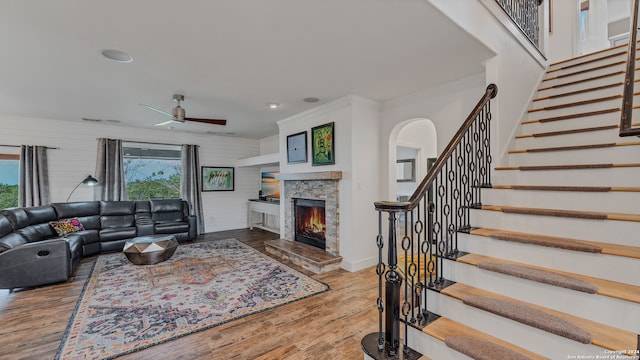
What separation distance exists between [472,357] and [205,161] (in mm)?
7484

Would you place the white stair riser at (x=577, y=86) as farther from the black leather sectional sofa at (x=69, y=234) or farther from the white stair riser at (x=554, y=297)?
the black leather sectional sofa at (x=69, y=234)

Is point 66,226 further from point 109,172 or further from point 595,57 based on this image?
point 595,57

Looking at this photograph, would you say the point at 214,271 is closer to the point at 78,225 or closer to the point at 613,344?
the point at 78,225

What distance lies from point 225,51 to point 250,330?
2.80 m

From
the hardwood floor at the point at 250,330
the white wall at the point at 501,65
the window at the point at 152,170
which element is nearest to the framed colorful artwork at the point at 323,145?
the hardwood floor at the point at 250,330

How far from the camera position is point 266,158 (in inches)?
258

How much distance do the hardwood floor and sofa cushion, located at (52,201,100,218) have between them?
211 cm

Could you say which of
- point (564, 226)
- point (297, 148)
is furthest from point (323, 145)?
point (564, 226)

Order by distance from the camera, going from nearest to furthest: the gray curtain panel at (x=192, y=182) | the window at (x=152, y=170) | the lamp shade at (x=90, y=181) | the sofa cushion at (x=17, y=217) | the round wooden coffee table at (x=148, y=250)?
the sofa cushion at (x=17, y=217) < the round wooden coffee table at (x=148, y=250) < the lamp shade at (x=90, y=181) < the window at (x=152, y=170) < the gray curtain panel at (x=192, y=182)

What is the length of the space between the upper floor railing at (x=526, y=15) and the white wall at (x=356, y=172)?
204cm

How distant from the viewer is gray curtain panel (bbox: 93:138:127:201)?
6.16m

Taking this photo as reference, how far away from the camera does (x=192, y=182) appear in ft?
23.5

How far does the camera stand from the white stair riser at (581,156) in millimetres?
2280

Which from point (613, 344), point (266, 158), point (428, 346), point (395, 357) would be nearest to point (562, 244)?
point (613, 344)
